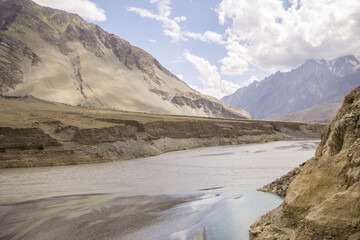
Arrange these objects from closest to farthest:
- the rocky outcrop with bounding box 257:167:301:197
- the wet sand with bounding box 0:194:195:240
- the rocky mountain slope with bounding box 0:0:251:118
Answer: the wet sand with bounding box 0:194:195:240 → the rocky outcrop with bounding box 257:167:301:197 → the rocky mountain slope with bounding box 0:0:251:118

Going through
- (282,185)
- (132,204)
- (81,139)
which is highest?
(81,139)

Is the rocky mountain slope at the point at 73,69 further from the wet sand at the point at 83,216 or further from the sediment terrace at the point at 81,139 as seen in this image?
the wet sand at the point at 83,216

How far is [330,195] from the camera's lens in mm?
7176

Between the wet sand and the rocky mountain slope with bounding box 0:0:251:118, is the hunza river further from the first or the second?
the rocky mountain slope with bounding box 0:0:251:118

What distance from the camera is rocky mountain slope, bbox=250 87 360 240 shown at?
20.1 ft

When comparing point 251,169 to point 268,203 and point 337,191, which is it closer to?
point 268,203

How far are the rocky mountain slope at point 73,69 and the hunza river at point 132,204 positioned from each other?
111 m

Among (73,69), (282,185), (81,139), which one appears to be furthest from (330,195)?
(73,69)

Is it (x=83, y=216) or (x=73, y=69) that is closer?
(x=83, y=216)

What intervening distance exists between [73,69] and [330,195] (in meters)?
166

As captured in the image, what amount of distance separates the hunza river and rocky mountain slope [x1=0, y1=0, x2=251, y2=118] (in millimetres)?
110615

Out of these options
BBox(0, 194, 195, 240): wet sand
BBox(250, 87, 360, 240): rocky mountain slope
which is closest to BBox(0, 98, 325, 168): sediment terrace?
BBox(0, 194, 195, 240): wet sand

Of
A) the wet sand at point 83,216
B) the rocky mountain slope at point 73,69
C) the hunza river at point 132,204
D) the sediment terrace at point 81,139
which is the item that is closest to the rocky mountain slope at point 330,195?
the hunza river at point 132,204

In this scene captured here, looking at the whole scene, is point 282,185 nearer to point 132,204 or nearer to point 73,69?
point 132,204
